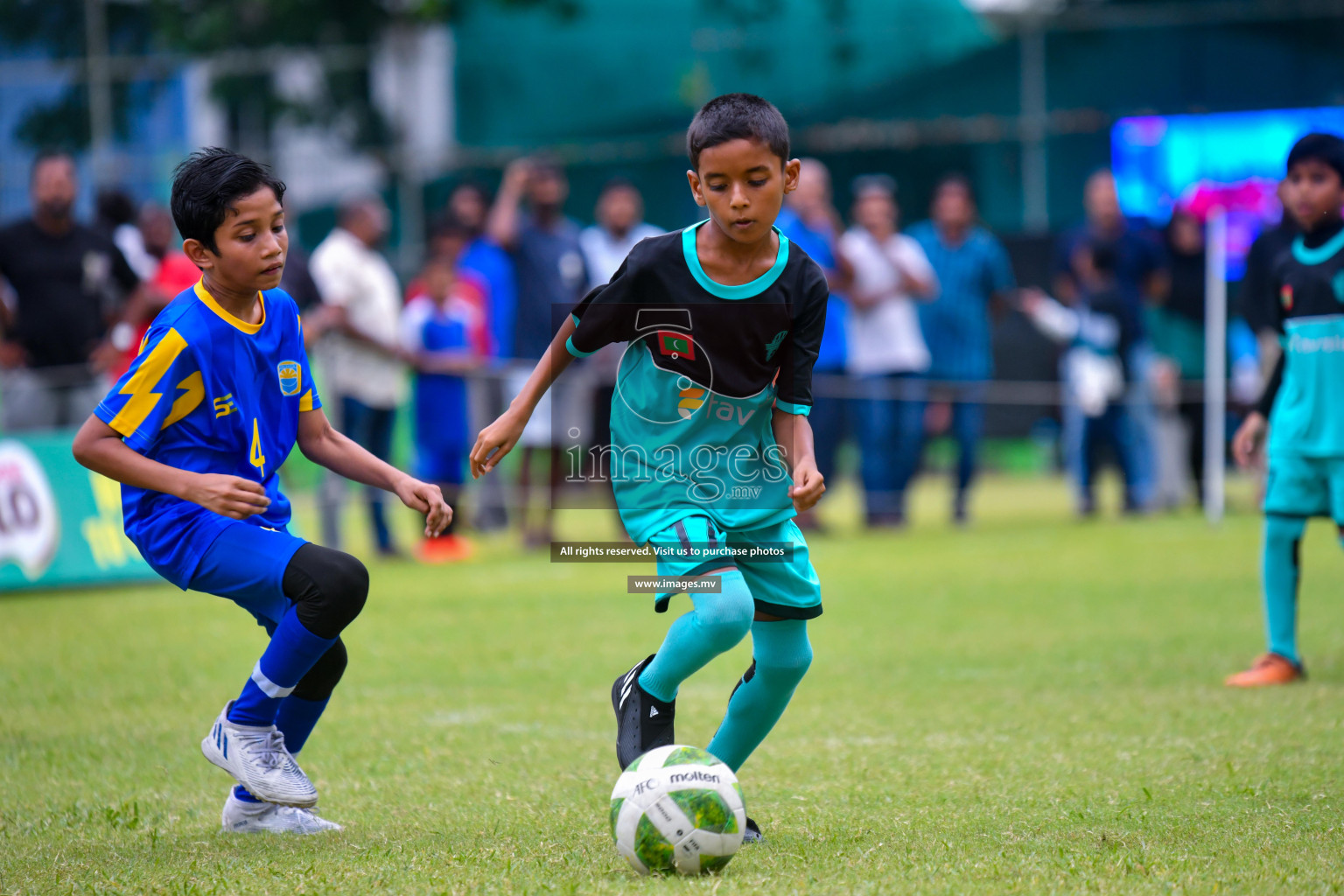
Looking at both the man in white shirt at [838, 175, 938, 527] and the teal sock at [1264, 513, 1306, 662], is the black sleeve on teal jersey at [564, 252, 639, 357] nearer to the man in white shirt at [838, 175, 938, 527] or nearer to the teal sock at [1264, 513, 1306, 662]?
the teal sock at [1264, 513, 1306, 662]

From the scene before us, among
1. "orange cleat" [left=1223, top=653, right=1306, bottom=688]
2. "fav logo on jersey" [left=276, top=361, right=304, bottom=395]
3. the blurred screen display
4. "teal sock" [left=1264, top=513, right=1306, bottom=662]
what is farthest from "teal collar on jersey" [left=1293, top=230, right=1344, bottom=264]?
the blurred screen display

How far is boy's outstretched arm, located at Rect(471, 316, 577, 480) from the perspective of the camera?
3.84m

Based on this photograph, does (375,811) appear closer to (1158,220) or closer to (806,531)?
(806,531)

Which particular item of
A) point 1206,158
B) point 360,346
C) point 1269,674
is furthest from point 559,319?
point 1206,158

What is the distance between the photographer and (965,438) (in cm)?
1221

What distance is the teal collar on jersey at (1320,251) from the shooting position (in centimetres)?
594

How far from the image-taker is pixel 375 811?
4227 mm

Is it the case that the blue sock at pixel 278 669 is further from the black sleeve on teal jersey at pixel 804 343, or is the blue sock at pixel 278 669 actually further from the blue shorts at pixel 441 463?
the blue shorts at pixel 441 463

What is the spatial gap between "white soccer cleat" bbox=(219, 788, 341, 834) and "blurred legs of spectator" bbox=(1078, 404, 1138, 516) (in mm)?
9831

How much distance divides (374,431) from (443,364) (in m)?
0.87

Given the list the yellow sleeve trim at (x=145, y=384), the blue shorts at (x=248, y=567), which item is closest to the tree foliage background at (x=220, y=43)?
the yellow sleeve trim at (x=145, y=384)

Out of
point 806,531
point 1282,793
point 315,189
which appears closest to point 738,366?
point 1282,793

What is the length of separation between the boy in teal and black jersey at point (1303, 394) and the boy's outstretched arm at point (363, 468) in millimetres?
3492

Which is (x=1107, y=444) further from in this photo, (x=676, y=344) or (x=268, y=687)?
(x=268, y=687)
